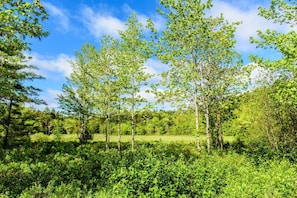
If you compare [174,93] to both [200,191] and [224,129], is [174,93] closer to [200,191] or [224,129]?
[224,129]

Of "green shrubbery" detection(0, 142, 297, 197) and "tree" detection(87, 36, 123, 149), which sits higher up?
"tree" detection(87, 36, 123, 149)

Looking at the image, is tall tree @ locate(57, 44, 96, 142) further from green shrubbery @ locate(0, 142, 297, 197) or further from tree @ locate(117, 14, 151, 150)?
green shrubbery @ locate(0, 142, 297, 197)

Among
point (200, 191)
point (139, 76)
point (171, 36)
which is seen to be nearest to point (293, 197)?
point (200, 191)

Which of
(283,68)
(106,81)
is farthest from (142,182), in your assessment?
(106,81)

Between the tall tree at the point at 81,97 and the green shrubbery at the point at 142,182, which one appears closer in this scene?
the green shrubbery at the point at 142,182

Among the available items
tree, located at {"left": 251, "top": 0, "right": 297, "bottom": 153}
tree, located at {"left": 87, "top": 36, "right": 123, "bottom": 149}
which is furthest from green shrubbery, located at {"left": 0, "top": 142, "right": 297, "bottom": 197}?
tree, located at {"left": 87, "top": 36, "right": 123, "bottom": 149}

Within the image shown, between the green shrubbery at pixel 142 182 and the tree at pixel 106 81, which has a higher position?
the tree at pixel 106 81

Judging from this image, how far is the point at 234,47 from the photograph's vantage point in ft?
78.3

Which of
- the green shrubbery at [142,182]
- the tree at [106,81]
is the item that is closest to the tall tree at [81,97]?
the tree at [106,81]

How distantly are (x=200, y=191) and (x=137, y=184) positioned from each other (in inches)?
96.4

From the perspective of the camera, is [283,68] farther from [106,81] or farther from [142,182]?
[106,81]

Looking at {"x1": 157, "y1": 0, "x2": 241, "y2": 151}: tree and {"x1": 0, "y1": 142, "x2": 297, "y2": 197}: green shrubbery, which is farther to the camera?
{"x1": 157, "y1": 0, "x2": 241, "y2": 151}: tree

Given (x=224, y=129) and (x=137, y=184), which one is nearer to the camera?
(x=137, y=184)

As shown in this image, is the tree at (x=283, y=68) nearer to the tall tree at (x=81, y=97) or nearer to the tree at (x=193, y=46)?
the tree at (x=193, y=46)
